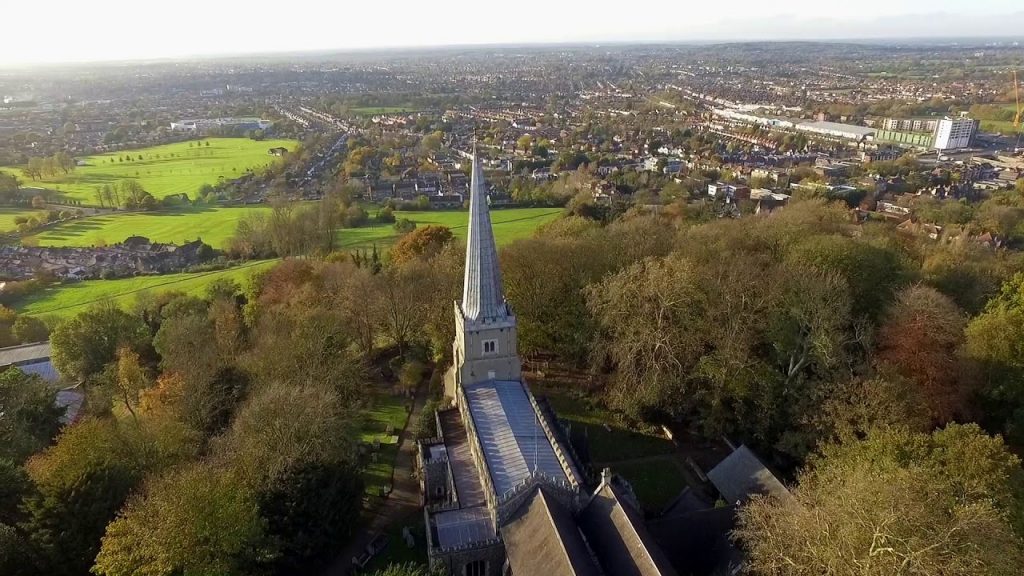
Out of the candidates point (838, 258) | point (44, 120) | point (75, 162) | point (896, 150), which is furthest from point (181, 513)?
point (44, 120)

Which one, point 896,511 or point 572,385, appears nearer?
point 896,511

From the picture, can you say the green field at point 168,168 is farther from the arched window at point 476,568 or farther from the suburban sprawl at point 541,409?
the arched window at point 476,568

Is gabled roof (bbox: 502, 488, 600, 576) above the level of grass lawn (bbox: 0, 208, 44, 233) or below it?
above

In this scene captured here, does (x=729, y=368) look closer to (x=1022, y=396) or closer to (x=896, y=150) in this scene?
(x=1022, y=396)

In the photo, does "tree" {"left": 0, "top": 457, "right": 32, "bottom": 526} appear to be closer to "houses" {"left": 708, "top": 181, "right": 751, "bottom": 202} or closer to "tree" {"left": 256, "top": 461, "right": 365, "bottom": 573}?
"tree" {"left": 256, "top": 461, "right": 365, "bottom": 573}

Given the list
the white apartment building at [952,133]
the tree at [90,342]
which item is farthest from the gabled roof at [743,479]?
the white apartment building at [952,133]

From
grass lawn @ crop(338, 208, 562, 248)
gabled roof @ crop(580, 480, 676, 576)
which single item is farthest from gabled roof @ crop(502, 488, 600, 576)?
grass lawn @ crop(338, 208, 562, 248)
